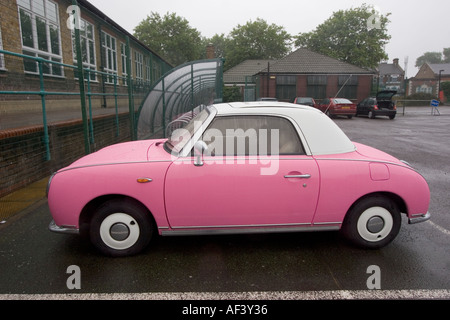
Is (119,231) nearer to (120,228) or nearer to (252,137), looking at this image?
(120,228)

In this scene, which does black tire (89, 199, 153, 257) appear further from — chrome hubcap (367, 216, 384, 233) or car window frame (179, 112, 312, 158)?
chrome hubcap (367, 216, 384, 233)

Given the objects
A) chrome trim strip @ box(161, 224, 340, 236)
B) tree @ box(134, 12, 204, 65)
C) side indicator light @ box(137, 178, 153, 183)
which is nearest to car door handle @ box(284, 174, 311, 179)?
chrome trim strip @ box(161, 224, 340, 236)

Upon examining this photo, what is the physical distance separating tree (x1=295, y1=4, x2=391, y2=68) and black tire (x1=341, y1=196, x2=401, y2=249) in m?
50.9

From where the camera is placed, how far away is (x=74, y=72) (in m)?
7.16

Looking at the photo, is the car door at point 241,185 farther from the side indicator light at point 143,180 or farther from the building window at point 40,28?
the building window at point 40,28

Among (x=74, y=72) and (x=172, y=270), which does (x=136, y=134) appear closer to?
(x=74, y=72)

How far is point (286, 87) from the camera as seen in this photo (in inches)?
1464

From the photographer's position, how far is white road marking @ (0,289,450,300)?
8.55ft

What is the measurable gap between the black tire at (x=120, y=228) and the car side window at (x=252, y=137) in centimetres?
94

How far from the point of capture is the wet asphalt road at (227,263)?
2789mm

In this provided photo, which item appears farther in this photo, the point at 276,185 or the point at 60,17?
the point at 60,17

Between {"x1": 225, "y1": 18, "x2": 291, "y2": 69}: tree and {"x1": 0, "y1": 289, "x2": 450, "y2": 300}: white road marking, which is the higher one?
{"x1": 225, "y1": 18, "x2": 291, "y2": 69}: tree

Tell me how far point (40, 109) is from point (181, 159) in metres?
3.92

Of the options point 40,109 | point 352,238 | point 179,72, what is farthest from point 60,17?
point 352,238
